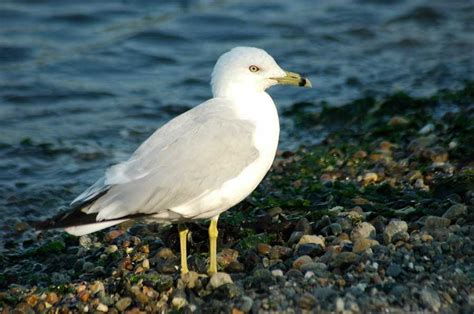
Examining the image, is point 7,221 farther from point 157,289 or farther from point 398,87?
point 398,87

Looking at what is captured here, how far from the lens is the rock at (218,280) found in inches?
222

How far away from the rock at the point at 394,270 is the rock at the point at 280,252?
2.96 feet

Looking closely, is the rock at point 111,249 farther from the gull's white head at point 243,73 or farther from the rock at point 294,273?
the rock at point 294,273

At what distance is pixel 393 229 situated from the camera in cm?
623

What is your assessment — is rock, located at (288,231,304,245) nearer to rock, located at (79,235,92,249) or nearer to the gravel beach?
the gravel beach

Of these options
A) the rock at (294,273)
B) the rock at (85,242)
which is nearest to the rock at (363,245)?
the rock at (294,273)

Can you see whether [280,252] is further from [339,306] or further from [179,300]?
[339,306]

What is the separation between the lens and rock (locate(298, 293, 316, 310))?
5.17 m

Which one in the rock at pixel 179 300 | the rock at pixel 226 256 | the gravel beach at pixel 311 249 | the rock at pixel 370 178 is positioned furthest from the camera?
the rock at pixel 370 178

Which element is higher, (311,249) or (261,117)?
(261,117)

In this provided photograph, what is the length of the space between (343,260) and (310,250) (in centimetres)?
41

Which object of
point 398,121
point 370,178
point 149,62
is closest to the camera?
point 370,178

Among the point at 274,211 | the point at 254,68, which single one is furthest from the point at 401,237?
the point at 254,68

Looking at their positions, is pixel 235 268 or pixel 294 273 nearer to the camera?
pixel 294 273
